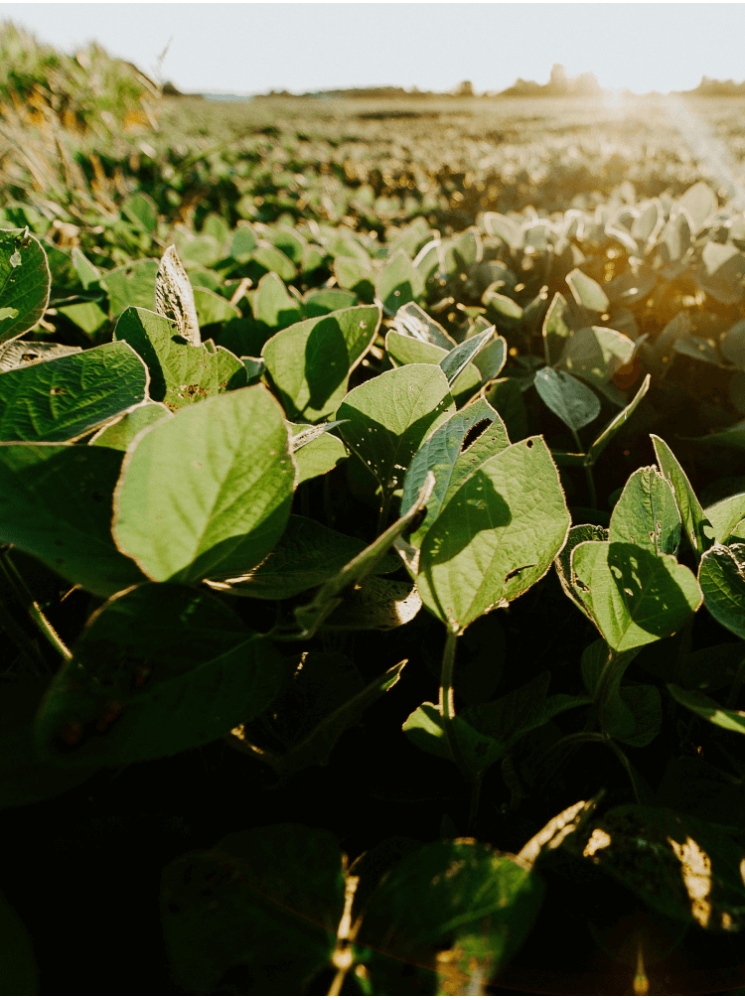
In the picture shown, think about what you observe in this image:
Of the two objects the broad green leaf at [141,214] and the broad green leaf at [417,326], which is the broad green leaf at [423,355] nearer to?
the broad green leaf at [417,326]

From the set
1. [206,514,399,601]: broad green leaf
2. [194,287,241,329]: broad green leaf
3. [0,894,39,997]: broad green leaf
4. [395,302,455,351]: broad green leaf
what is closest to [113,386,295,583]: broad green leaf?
[206,514,399,601]: broad green leaf

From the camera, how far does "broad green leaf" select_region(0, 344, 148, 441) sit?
536mm

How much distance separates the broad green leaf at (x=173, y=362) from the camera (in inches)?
26.8

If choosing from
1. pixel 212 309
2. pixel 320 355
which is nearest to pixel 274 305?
pixel 212 309

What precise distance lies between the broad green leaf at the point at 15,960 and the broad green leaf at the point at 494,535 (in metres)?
0.37

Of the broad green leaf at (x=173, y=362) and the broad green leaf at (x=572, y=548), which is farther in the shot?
the broad green leaf at (x=173, y=362)

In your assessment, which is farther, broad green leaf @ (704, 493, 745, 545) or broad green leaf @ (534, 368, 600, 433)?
broad green leaf @ (534, 368, 600, 433)

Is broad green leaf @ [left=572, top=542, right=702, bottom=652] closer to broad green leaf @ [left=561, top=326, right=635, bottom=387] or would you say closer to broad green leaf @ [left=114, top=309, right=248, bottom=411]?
broad green leaf @ [left=114, top=309, right=248, bottom=411]

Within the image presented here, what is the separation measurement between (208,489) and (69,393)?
0.20 meters

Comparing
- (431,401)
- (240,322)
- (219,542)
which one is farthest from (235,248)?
(219,542)

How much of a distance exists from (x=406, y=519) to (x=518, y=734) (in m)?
0.23

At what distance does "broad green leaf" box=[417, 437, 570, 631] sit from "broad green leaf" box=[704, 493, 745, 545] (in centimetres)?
23

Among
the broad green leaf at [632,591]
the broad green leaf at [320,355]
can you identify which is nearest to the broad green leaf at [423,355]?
the broad green leaf at [320,355]

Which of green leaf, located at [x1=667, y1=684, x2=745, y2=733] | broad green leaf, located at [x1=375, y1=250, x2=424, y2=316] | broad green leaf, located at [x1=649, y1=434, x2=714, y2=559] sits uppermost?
broad green leaf, located at [x1=375, y1=250, x2=424, y2=316]
